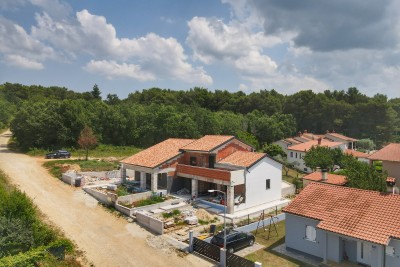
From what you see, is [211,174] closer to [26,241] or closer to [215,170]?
[215,170]

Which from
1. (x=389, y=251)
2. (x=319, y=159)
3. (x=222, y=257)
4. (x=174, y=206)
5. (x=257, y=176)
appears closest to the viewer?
(x=389, y=251)

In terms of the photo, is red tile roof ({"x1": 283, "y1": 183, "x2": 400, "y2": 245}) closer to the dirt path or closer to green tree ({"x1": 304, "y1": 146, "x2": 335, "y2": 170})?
the dirt path

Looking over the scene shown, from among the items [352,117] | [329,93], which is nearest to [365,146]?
[352,117]

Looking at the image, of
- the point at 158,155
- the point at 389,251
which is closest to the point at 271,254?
the point at 389,251

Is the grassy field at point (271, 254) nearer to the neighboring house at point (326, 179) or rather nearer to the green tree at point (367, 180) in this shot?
the green tree at point (367, 180)

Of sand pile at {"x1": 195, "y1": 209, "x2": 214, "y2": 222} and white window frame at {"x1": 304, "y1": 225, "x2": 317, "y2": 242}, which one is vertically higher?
white window frame at {"x1": 304, "y1": 225, "x2": 317, "y2": 242}

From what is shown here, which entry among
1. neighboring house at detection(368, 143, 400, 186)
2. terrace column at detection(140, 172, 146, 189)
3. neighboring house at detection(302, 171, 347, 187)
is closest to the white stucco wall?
neighboring house at detection(302, 171, 347, 187)
